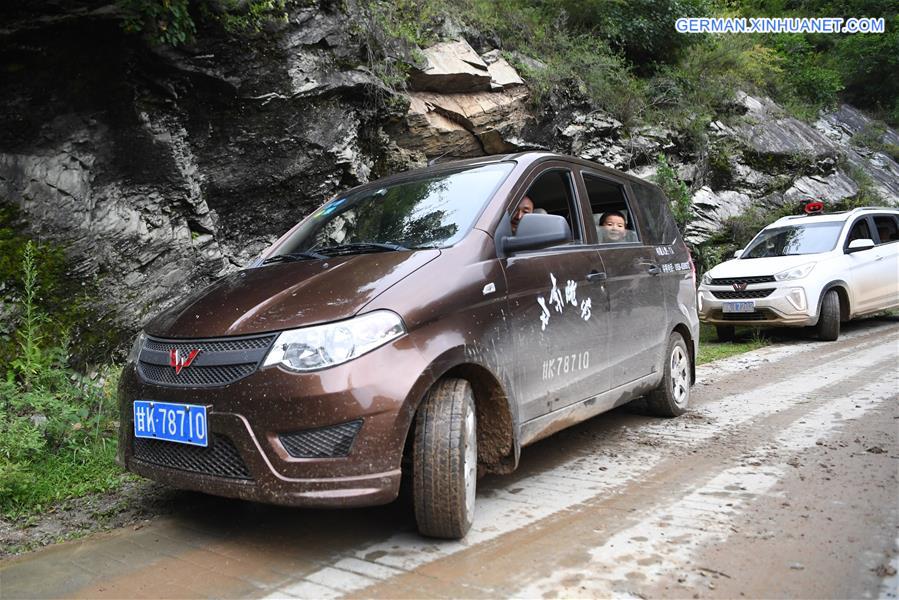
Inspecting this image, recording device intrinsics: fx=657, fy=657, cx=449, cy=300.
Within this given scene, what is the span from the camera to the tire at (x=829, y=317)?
9.12 meters

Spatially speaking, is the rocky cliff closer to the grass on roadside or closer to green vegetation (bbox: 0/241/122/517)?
green vegetation (bbox: 0/241/122/517)

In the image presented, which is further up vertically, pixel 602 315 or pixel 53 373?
pixel 602 315

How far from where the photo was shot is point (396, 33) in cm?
912

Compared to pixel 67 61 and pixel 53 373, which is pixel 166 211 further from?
pixel 53 373

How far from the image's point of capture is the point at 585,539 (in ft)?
9.20

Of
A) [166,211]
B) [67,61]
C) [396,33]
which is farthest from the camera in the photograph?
[396,33]

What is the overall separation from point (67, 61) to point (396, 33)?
452cm

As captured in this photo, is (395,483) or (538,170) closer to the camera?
(395,483)

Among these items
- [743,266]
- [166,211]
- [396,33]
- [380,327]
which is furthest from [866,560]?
[396,33]

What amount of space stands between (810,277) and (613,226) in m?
5.83

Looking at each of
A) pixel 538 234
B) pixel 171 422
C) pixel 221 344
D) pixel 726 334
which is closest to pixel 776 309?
pixel 726 334

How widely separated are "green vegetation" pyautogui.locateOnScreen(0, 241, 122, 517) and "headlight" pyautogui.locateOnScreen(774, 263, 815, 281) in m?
8.26

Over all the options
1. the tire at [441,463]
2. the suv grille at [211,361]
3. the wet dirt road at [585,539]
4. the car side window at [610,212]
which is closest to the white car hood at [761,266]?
the wet dirt road at [585,539]

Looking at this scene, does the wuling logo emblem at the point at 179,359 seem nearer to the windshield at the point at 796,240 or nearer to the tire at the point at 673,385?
the tire at the point at 673,385
